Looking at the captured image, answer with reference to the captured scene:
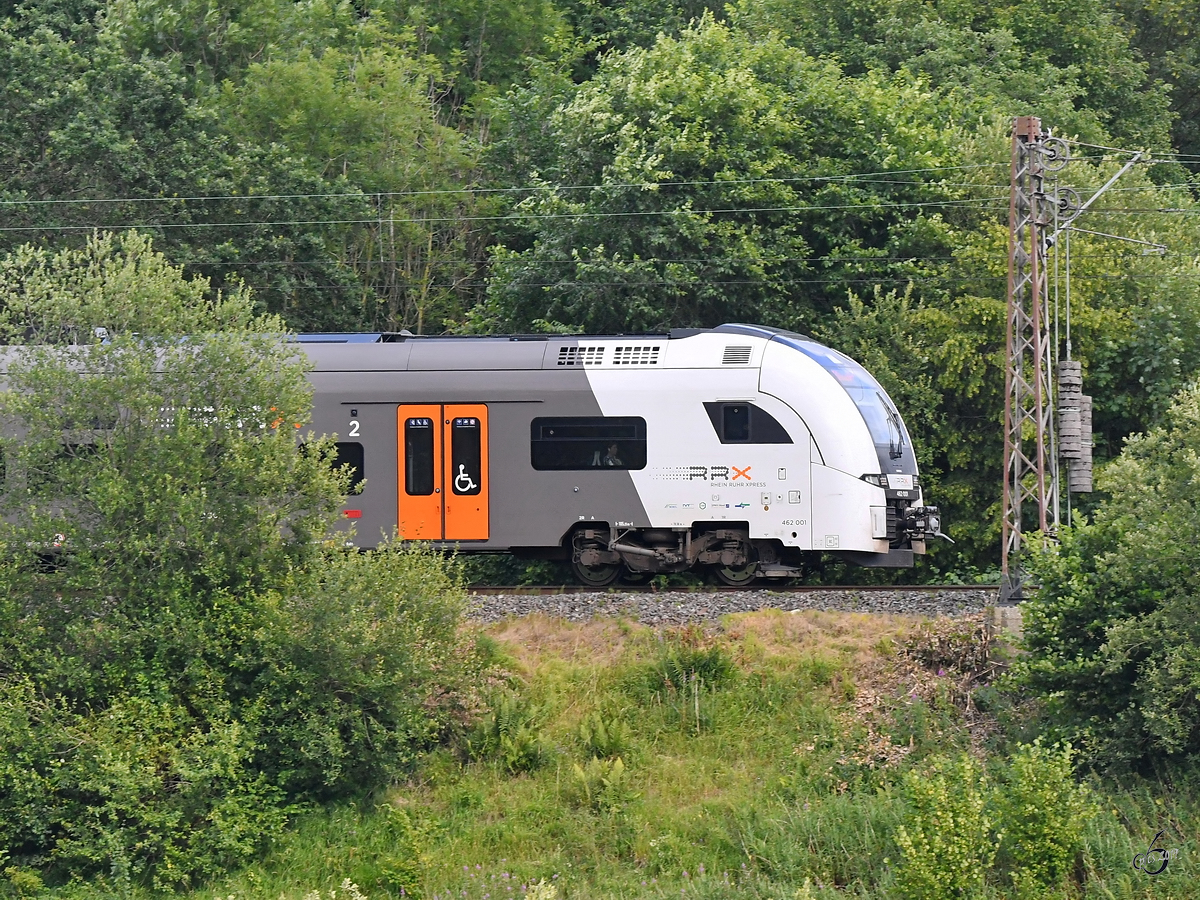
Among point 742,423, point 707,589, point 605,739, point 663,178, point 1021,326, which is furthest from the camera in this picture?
point 663,178

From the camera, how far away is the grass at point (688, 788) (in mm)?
13766

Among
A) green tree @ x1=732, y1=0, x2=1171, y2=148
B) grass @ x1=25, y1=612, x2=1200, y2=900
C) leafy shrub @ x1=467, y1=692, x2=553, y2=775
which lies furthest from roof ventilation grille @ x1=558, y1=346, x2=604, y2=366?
green tree @ x1=732, y1=0, x2=1171, y2=148

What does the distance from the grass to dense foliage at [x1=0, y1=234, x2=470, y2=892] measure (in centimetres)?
78

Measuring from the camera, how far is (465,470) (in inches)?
782

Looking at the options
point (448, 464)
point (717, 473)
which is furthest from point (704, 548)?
point (448, 464)

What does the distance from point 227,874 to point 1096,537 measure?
9526 millimetres

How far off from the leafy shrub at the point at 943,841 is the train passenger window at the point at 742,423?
6.92 meters

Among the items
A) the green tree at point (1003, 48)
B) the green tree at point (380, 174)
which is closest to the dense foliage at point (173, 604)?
the green tree at point (380, 174)

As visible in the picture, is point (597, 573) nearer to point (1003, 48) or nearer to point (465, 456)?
point (465, 456)

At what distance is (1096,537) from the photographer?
599 inches

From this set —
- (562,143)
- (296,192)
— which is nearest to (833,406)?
(562,143)

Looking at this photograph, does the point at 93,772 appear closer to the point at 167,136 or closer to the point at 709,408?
the point at 709,408

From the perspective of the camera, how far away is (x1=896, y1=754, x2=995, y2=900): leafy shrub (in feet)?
41.9

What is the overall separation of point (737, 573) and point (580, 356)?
376 centimetres
